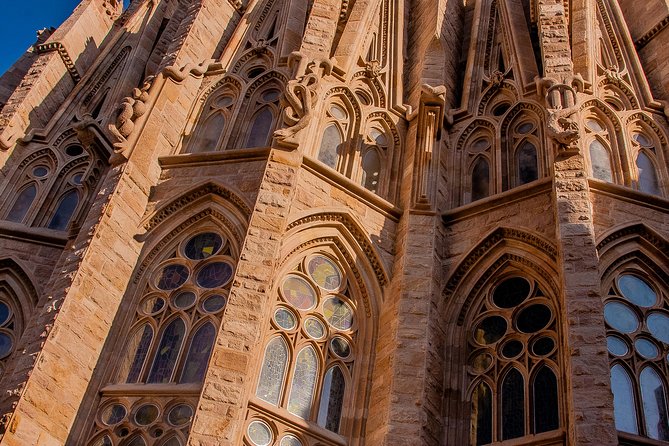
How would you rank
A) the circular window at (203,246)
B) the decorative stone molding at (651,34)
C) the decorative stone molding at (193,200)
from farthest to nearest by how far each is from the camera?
the decorative stone molding at (651,34), the decorative stone molding at (193,200), the circular window at (203,246)

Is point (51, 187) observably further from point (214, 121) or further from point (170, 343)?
point (170, 343)

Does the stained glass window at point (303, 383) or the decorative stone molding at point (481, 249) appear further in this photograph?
the decorative stone molding at point (481, 249)

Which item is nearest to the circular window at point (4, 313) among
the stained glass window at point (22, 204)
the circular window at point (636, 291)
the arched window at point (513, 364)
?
the stained glass window at point (22, 204)

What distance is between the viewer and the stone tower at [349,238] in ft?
34.8

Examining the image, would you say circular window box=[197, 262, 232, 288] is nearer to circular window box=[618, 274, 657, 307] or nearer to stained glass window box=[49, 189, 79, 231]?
stained glass window box=[49, 189, 79, 231]

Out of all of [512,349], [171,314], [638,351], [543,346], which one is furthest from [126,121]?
[638,351]

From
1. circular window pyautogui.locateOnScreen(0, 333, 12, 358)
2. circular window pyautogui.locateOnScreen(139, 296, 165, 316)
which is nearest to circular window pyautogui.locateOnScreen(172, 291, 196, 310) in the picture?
circular window pyautogui.locateOnScreen(139, 296, 165, 316)

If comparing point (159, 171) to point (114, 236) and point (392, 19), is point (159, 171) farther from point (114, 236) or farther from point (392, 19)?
point (392, 19)

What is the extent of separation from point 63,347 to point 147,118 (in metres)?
4.12

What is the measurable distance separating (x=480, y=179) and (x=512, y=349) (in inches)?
134

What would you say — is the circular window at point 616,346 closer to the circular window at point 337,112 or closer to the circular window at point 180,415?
the circular window at point 180,415

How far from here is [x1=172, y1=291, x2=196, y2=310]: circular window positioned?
39.0 feet

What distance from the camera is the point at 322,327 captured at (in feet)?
38.9

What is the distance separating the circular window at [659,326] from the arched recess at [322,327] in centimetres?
340
